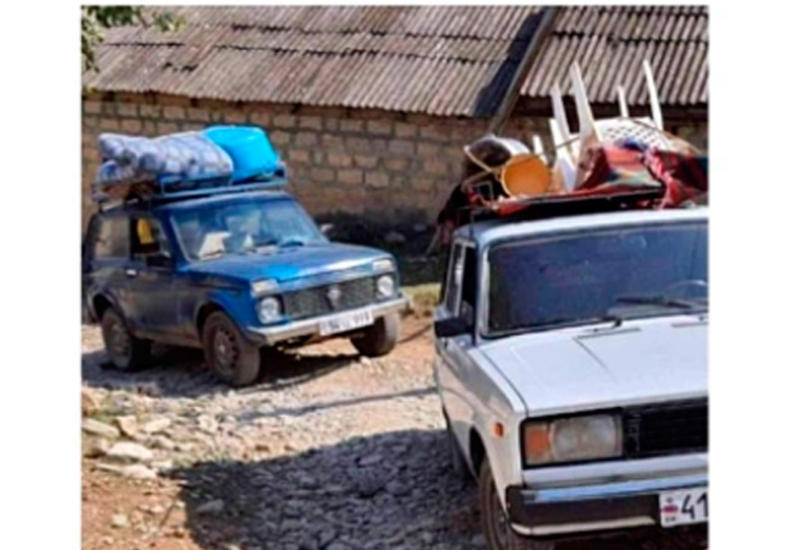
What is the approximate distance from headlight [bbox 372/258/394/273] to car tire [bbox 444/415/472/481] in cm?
249

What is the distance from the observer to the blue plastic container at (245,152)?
808 cm

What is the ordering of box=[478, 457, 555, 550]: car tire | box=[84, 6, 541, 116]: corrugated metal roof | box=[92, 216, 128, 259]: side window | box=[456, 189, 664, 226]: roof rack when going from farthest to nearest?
box=[84, 6, 541, 116]: corrugated metal roof → box=[92, 216, 128, 259]: side window → box=[456, 189, 664, 226]: roof rack → box=[478, 457, 555, 550]: car tire

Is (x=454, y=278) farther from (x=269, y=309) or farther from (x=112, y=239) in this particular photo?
(x=112, y=239)

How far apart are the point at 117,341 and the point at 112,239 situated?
661mm

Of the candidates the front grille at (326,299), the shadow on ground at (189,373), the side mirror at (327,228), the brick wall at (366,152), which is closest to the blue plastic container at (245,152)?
the front grille at (326,299)

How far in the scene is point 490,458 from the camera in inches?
165

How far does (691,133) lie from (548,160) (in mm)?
1030

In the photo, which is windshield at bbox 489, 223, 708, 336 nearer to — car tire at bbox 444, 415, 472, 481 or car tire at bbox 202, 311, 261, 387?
car tire at bbox 444, 415, 472, 481

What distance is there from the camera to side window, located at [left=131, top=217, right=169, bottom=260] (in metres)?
7.98

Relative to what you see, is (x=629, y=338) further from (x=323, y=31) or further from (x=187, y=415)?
(x=323, y=31)

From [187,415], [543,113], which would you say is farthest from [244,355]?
[543,113]

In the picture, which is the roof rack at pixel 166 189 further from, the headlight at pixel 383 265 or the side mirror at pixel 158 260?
the headlight at pixel 383 265

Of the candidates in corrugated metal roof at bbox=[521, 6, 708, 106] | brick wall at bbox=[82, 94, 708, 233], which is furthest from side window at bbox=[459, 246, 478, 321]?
brick wall at bbox=[82, 94, 708, 233]
